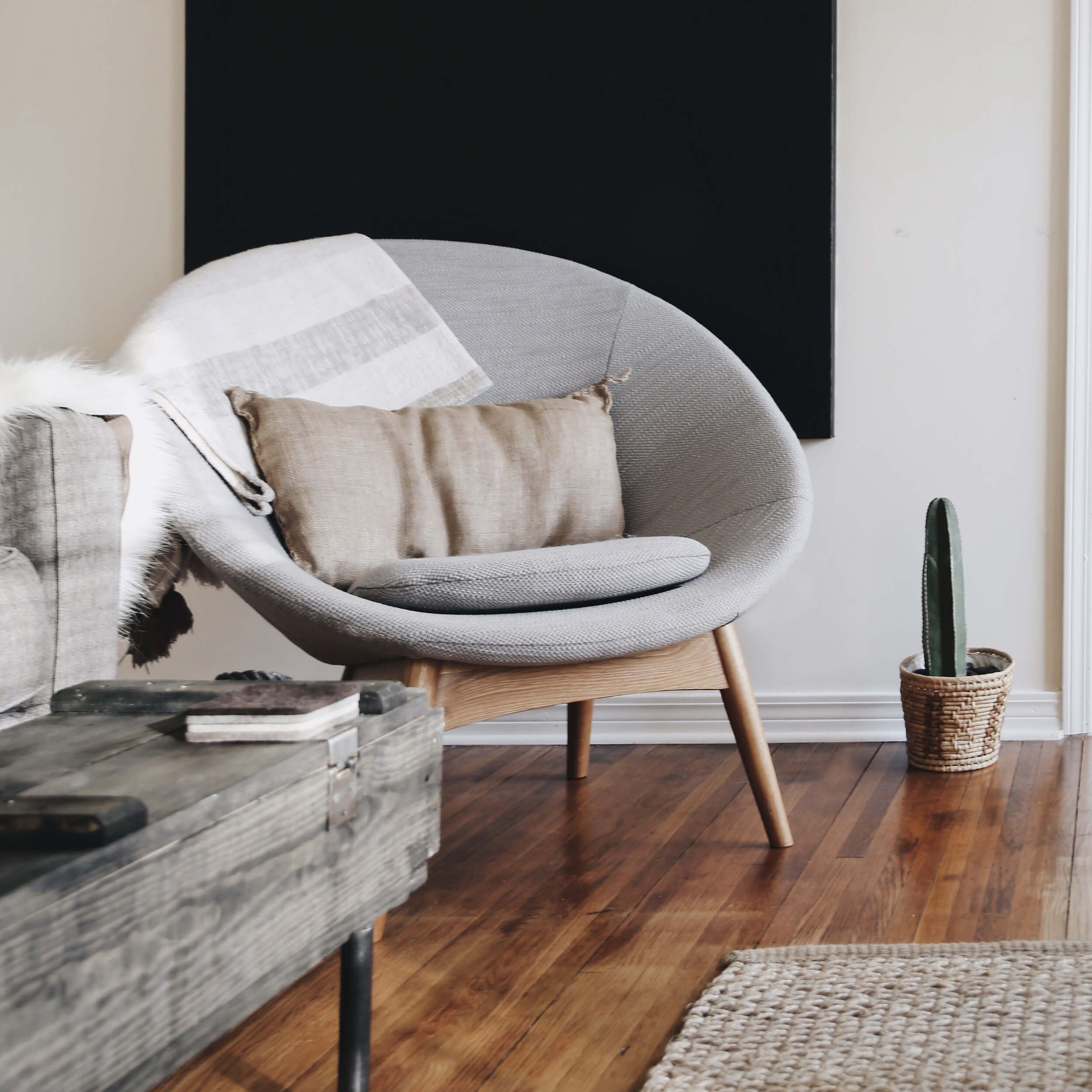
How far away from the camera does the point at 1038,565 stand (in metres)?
2.28

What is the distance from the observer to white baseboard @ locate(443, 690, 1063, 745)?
2.28 meters

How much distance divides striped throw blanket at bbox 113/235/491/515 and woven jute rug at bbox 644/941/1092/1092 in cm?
90

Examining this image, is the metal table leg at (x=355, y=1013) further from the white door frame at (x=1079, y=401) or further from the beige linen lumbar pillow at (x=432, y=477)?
the white door frame at (x=1079, y=401)

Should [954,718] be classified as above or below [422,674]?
below

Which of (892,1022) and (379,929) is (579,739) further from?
(892,1022)

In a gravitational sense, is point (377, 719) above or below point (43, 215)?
below

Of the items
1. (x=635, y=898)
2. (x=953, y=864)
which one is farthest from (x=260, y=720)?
(x=953, y=864)

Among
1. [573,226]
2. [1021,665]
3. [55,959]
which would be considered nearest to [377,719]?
[55,959]

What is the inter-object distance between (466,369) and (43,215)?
1089 mm

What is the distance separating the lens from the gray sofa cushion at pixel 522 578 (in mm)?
1405

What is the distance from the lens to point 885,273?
227 centimetres

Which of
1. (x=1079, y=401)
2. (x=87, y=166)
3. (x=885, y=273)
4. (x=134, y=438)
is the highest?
(x=87, y=166)

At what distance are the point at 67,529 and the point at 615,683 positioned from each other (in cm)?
68

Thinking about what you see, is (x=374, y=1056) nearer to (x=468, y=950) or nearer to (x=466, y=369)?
(x=468, y=950)
